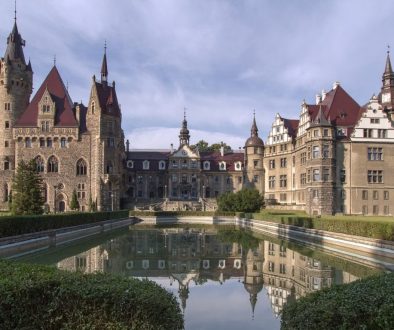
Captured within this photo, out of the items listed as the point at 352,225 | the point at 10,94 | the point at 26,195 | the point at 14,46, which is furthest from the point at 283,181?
the point at 14,46

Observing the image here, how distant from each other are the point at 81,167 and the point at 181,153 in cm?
2299

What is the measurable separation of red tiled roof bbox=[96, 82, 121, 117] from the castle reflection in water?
39997mm

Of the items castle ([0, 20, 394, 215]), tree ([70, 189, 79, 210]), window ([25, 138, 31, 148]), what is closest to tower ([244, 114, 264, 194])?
castle ([0, 20, 394, 215])

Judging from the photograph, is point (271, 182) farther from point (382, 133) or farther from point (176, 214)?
point (382, 133)

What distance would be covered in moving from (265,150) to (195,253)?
159 feet

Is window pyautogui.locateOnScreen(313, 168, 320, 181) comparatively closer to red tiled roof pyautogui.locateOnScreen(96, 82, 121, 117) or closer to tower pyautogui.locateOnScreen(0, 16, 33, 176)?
red tiled roof pyautogui.locateOnScreen(96, 82, 121, 117)

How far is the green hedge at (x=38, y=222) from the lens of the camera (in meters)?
23.7

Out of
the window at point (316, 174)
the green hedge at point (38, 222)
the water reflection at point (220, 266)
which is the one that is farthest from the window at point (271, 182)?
the water reflection at point (220, 266)

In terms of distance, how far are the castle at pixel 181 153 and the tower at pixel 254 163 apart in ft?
0.57

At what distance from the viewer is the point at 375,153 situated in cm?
5303

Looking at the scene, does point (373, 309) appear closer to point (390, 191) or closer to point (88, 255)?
point (88, 255)

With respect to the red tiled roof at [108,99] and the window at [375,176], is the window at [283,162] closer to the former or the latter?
the window at [375,176]

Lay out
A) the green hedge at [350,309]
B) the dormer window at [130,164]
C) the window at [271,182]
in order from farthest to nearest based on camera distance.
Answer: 1. the dormer window at [130,164]
2. the window at [271,182]
3. the green hedge at [350,309]

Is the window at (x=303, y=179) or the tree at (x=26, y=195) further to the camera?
the window at (x=303, y=179)
